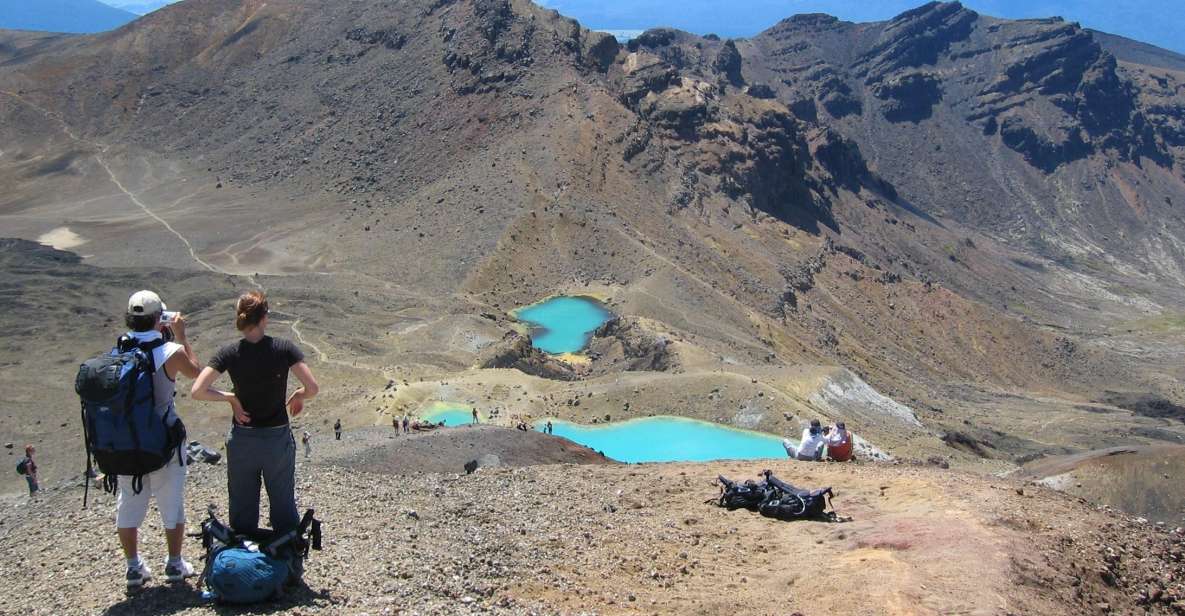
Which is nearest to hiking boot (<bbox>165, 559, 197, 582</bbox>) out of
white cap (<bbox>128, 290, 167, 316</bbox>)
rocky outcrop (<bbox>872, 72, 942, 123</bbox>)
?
white cap (<bbox>128, 290, 167, 316</bbox>)

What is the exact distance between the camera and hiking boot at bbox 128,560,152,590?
320 inches

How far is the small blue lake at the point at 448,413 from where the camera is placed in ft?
99.0

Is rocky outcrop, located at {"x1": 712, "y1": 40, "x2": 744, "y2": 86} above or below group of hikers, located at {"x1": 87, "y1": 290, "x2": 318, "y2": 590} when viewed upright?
above

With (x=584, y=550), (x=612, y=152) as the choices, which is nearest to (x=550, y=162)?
(x=612, y=152)

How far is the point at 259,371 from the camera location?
7.68 meters

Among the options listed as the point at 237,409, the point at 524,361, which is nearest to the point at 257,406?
the point at 237,409

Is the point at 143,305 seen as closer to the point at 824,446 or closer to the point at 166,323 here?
the point at 166,323

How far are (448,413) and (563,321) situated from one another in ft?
68.0

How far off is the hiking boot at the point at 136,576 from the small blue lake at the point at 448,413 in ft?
70.9

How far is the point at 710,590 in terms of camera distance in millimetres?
9484

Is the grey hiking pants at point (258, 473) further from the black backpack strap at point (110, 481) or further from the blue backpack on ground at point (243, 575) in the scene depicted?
the black backpack strap at point (110, 481)

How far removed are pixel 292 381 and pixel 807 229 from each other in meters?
58.3

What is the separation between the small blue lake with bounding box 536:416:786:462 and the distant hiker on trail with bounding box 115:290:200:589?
67.1 ft

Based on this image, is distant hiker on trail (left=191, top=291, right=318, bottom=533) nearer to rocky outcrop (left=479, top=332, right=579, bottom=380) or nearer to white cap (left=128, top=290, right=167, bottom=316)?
white cap (left=128, top=290, right=167, bottom=316)
